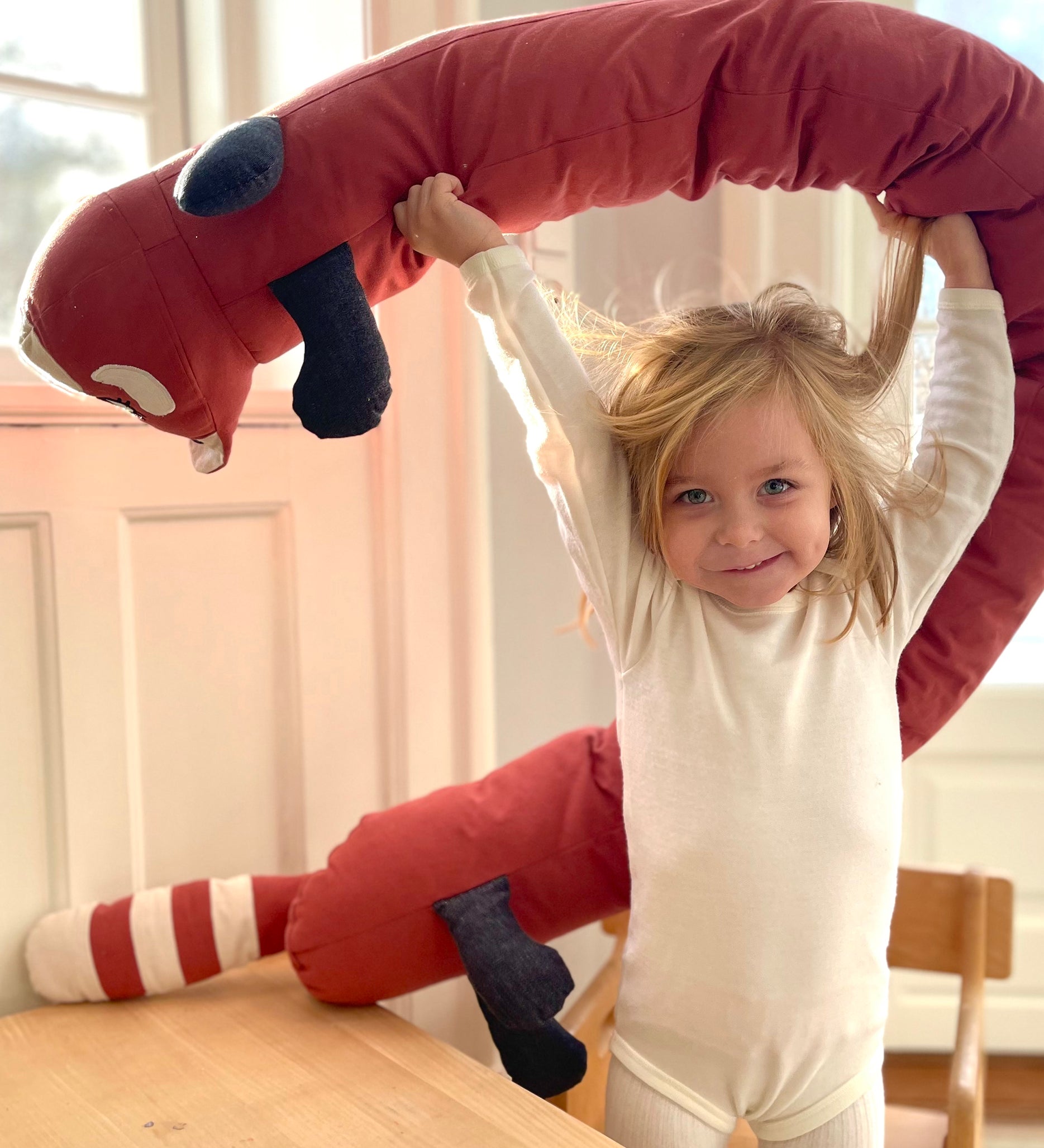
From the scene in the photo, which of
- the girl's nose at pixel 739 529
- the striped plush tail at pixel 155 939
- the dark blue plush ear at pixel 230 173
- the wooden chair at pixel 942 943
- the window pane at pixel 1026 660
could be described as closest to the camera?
the dark blue plush ear at pixel 230 173

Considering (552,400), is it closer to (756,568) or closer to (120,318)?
(756,568)

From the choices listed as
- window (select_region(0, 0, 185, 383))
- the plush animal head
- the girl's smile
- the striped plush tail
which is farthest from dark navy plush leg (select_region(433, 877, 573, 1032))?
window (select_region(0, 0, 185, 383))

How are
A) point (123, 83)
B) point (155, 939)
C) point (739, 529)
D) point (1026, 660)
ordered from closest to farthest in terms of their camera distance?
point (739, 529), point (155, 939), point (123, 83), point (1026, 660)

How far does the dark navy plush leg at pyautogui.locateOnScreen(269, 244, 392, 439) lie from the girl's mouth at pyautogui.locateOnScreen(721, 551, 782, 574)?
0.28 m

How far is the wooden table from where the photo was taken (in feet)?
2.43

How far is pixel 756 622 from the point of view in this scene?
2.57 feet

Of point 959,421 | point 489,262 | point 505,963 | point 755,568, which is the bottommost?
point 505,963

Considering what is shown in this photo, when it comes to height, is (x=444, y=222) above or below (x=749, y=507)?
above

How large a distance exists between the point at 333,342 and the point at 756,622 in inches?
14.3

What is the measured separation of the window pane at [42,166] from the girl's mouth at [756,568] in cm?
77

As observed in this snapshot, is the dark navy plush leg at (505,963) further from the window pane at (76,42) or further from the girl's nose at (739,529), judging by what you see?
the window pane at (76,42)

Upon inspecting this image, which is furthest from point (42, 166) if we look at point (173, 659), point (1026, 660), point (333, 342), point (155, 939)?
point (1026, 660)

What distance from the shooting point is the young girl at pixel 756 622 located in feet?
2.46

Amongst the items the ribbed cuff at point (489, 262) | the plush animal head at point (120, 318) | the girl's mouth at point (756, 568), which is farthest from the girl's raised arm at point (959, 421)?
the plush animal head at point (120, 318)
